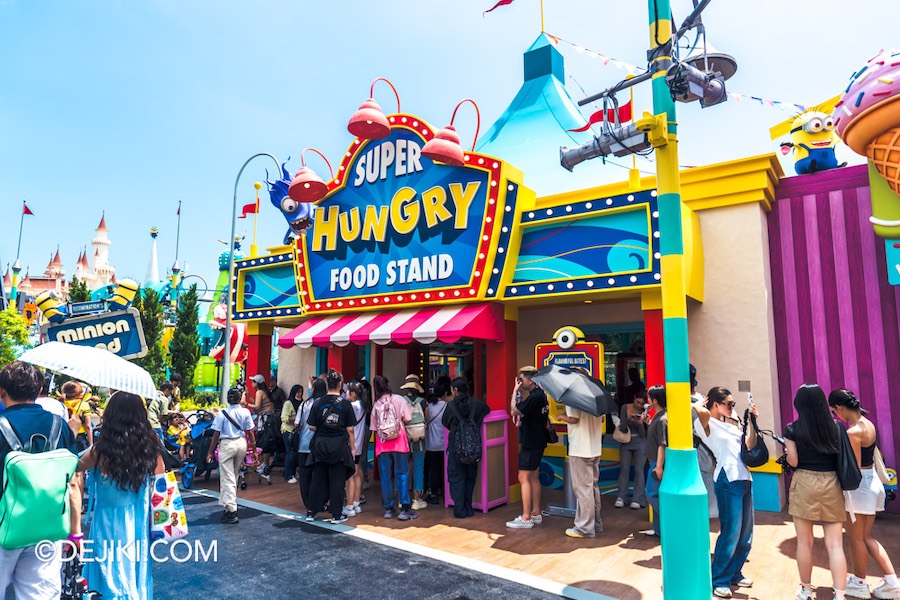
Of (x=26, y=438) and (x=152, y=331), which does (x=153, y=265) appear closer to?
(x=152, y=331)

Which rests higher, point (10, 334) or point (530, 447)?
point (10, 334)

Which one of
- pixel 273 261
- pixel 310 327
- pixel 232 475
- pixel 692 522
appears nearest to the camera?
pixel 692 522

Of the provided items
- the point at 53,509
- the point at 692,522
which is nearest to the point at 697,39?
the point at 692,522

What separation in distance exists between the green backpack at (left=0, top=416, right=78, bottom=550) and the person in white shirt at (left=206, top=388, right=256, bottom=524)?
3.76 m

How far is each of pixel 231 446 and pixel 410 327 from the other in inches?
114

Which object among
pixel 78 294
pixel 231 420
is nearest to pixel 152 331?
pixel 78 294

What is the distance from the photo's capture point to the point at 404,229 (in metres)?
9.23

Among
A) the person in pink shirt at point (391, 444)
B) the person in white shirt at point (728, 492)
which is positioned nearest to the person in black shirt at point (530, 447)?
the person in pink shirt at point (391, 444)

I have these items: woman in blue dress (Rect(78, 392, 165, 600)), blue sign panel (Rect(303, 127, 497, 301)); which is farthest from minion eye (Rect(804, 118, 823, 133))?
woman in blue dress (Rect(78, 392, 165, 600))

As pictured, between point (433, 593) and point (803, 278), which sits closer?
point (433, 593)

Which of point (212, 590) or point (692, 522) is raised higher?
point (692, 522)

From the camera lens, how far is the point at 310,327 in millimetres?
10094

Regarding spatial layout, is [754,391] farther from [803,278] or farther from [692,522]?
[692,522]

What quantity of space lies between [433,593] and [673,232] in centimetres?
365
